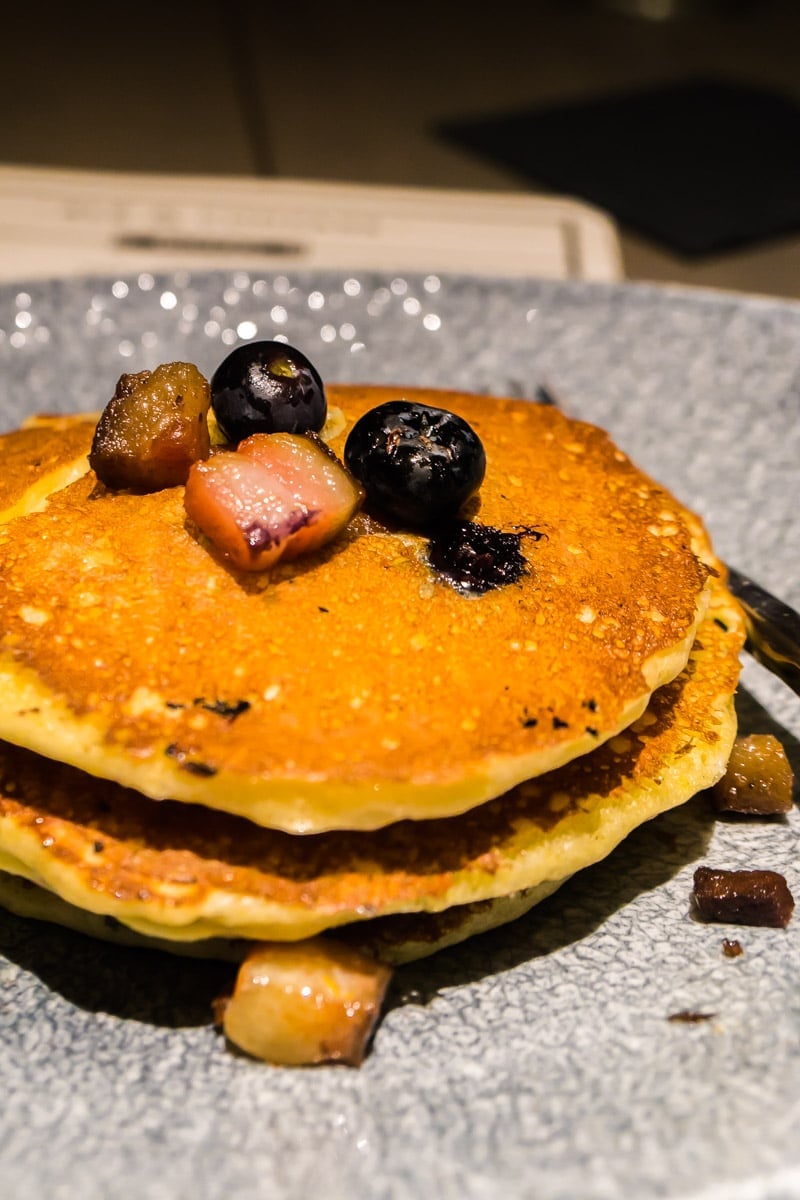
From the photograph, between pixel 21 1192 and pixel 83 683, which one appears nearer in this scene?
pixel 21 1192

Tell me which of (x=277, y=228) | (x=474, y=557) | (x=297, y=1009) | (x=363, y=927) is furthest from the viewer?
(x=277, y=228)

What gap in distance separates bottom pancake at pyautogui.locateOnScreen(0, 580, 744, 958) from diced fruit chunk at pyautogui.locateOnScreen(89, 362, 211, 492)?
41cm

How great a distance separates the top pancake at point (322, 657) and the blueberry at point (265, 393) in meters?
0.14

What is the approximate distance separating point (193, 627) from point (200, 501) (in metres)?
0.17

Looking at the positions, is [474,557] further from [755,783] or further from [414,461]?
[755,783]

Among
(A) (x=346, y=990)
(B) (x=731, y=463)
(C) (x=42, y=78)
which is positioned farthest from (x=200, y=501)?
(C) (x=42, y=78)

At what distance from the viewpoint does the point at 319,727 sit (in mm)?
1369

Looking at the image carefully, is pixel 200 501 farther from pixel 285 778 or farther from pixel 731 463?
pixel 731 463

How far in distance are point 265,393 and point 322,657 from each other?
0.43 m

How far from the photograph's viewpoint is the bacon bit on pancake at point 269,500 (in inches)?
58.3

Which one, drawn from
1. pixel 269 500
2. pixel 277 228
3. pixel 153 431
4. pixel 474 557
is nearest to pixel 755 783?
pixel 474 557

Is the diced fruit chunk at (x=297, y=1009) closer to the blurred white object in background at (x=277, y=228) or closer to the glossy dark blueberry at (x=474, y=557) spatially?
the glossy dark blueberry at (x=474, y=557)

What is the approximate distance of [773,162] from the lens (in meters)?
5.38

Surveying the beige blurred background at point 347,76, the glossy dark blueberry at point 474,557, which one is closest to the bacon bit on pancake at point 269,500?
the glossy dark blueberry at point 474,557
